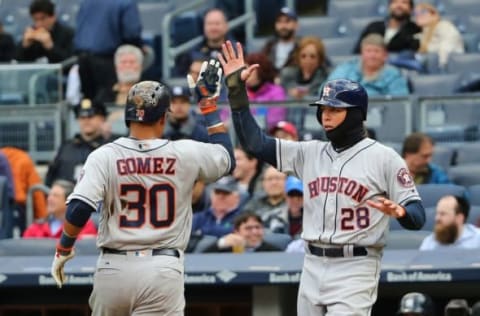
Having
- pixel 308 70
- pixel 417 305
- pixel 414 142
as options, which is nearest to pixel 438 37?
pixel 308 70

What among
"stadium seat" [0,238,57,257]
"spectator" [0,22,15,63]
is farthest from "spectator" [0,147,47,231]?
"spectator" [0,22,15,63]

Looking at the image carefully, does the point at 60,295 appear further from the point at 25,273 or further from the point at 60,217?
the point at 60,217

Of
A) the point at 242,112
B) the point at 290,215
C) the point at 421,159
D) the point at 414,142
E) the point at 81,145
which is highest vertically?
the point at 242,112

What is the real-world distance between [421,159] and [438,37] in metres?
2.81

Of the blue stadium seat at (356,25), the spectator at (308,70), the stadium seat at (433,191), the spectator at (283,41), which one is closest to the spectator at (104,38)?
the spectator at (283,41)

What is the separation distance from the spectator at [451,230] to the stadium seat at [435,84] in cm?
294

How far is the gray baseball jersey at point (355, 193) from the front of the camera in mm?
7152

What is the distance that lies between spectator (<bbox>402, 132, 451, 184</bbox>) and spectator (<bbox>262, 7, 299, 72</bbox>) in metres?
2.50

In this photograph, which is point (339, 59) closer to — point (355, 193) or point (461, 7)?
point (461, 7)

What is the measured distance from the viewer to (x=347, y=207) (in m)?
7.19

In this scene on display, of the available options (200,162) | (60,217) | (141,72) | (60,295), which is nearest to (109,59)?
(141,72)

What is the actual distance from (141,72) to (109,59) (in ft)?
1.10

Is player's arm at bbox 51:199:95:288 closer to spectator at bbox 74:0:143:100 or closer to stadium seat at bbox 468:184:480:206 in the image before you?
stadium seat at bbox 468:184:480:206

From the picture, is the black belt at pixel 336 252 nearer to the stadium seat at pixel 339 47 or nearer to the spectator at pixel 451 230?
the spectator at pixel 451 230
